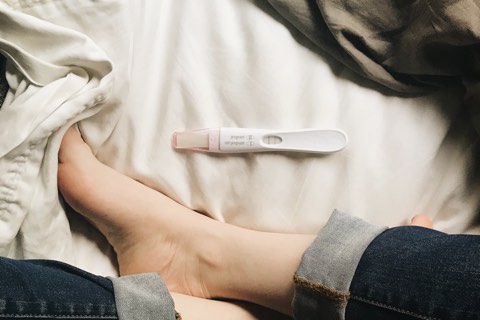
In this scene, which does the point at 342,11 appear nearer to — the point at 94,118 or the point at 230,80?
the point at 230,80

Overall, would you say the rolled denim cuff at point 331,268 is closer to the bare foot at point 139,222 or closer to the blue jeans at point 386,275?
the blue jeans at point 386,275

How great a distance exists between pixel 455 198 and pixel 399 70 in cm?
A: 17

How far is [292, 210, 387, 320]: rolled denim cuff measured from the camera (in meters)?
0.63

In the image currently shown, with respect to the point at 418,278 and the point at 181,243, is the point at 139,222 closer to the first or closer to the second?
the point at 181,243

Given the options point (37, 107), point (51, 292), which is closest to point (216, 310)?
point (51, 292)

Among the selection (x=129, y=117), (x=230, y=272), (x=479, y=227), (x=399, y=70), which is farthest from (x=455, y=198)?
(x=129, y=117)

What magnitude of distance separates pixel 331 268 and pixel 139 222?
24 cm

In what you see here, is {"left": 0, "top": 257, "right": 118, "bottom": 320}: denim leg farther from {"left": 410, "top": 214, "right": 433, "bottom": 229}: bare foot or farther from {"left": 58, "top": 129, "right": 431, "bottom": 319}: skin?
{"left": 410, "top": 214, "right": 433, "bottom": 229}: bare foot

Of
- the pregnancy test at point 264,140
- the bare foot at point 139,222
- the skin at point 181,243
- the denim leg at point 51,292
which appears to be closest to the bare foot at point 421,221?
the skin at point 181,243

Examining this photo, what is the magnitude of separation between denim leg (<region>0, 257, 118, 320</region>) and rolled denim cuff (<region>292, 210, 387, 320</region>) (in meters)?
0.20

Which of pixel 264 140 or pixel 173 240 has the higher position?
pixel 264 140

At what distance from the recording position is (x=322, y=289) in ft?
2.09

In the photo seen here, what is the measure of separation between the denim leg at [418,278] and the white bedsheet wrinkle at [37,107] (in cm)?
36

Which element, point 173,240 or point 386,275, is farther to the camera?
point 173,240
